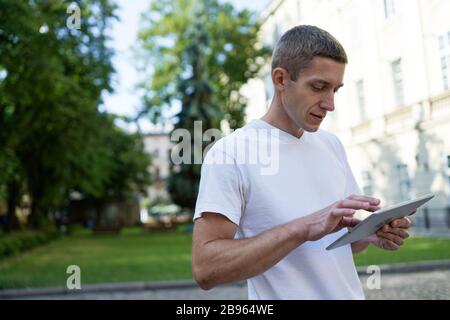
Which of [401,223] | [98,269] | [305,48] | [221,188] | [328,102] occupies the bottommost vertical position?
[98,269]

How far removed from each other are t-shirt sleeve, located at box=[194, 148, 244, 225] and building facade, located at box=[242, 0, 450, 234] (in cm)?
154

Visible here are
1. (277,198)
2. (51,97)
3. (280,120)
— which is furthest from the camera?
(51,97)

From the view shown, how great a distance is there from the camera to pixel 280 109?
5.26 ft

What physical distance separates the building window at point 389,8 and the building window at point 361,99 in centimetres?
61

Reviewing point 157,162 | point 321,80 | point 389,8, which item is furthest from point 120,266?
point 157,162

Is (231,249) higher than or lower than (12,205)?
lower

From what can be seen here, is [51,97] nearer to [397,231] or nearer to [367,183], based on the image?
[367,183]

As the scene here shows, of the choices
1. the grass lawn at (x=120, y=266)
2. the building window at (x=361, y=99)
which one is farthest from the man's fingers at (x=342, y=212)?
the grass lawn at (x=120, y=266)

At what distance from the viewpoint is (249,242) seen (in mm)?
1347

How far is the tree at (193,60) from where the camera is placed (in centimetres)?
2578

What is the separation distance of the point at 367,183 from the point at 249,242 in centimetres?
228

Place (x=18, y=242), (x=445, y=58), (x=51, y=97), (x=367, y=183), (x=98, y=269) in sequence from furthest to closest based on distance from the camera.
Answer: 1. (x=18, y=242)
2. (x=51, y=97)
3. (x=98, y=269)
4. (x=367, y=183)
5. (x=445, y=58)

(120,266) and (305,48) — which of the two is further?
(120,266)

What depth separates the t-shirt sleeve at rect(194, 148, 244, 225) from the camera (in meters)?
1.38
